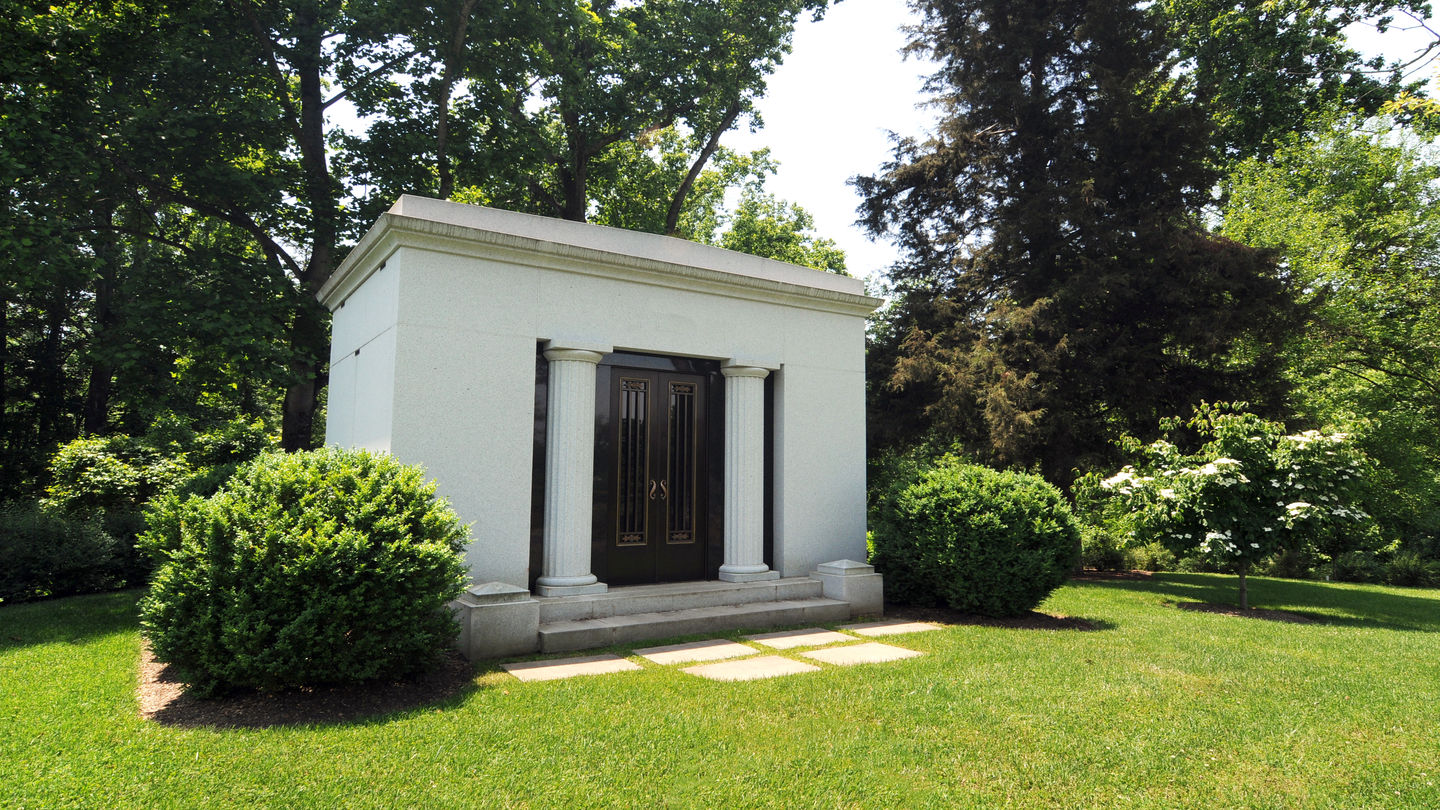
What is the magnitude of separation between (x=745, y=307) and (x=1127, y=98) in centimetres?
1102

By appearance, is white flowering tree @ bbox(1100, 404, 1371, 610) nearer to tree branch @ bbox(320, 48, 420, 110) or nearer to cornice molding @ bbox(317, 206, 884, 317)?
cornice molding @ bbox(317, 206, 884, 317)

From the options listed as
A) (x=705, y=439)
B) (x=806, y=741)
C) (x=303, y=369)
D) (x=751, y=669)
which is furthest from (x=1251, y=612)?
(x=303, y=369)

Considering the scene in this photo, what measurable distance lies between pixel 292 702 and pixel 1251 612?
38.3 ft

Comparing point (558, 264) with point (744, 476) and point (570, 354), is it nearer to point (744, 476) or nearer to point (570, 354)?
point (570, 354)

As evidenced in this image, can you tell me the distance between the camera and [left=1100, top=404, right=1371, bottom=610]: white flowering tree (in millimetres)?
9680

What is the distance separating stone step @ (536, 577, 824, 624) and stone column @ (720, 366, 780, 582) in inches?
10.3

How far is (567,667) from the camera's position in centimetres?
602

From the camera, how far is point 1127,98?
48.4ft

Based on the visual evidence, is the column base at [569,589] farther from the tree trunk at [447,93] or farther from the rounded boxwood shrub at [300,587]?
the tree trunk at [447,93]

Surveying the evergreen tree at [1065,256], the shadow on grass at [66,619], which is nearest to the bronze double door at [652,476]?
the shadow on grass at [66,619]

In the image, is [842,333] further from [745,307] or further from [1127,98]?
[1127,98]

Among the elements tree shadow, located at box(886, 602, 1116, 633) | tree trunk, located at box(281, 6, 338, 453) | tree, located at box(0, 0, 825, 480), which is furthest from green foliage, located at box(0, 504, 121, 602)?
tree shadow, located at box(886, 602, 1116, 633)

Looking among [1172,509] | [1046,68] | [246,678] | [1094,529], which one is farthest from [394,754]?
[1046,68]

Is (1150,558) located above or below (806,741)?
below
